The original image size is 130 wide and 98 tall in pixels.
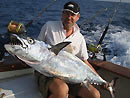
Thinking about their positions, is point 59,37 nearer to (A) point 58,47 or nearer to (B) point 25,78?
(A) point 58,47

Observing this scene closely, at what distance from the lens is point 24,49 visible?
Answer: 58.5 inches

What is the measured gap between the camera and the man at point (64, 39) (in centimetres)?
166

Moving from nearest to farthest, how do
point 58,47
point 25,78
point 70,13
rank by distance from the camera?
1. point 58,47
2. point 70,13
3. point 25,78

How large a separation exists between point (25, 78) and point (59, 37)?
0.69 m

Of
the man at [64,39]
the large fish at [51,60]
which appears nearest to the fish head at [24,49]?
the large fish at [51,60]

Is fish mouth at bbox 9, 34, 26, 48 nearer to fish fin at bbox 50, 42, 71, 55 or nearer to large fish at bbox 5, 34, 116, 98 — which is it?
large fish at bbox 5, 34, 116, 98

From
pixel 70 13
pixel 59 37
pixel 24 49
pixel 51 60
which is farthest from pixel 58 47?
pixel 70 13

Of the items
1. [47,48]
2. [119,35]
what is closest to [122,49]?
[119,35]

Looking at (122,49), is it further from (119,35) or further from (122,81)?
(122,81)

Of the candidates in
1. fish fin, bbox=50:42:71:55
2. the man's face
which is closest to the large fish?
fish fin, bbox=50:42:71:55

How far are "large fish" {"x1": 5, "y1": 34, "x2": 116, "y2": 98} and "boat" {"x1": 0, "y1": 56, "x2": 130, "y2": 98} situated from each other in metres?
0.35

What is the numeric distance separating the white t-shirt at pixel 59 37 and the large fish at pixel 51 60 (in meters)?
0.30

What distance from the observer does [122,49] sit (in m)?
5.35

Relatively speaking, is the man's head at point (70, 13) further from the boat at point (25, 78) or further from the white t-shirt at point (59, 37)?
the boat at point (25, 78)
